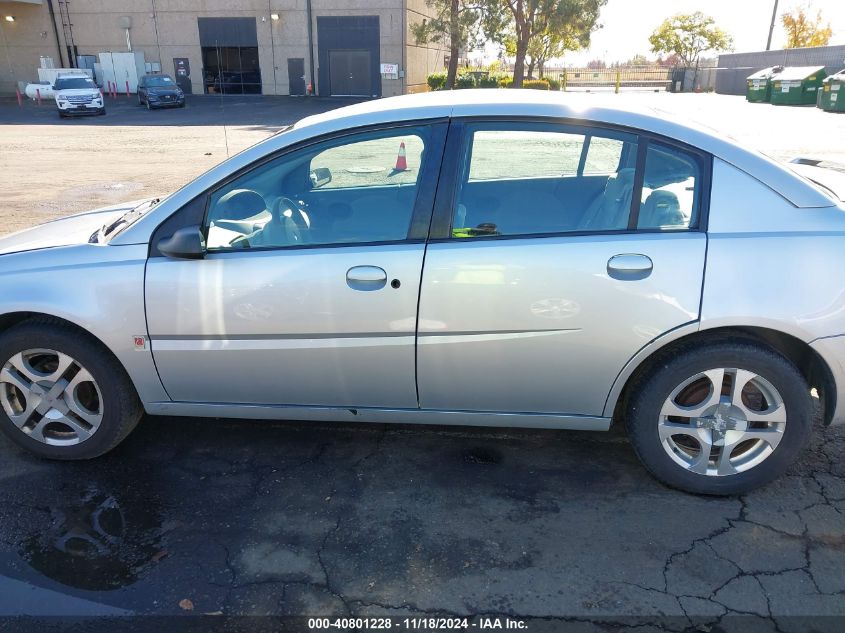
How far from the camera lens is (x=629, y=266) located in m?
2.71

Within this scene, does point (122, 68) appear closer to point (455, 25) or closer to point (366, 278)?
point (455, 25)

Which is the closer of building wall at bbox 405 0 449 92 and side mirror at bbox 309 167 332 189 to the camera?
side mirror at bbox 309 167 332 189

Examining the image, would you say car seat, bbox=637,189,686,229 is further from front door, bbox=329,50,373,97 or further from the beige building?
front door, bbox=329,50,373,97

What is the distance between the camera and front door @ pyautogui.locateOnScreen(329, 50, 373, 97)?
126 ft

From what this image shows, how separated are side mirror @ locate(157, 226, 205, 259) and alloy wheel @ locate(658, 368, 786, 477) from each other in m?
2.20

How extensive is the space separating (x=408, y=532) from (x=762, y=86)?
116 feet

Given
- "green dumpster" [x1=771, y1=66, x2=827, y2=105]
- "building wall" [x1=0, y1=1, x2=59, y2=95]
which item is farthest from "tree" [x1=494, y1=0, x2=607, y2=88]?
"building wall" [x1=0, y1=1, x2=59, y2=95]

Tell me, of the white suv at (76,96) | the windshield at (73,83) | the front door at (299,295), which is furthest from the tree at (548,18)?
the front door at (299,295)

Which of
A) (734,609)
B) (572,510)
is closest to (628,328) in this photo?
(572,510)

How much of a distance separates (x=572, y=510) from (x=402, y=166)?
6.31 feet

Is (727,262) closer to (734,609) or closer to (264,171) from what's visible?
(734,609)

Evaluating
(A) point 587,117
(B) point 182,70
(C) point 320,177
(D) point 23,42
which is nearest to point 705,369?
(A) point 587,117

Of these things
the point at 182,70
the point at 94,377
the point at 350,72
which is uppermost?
the point at 182,70

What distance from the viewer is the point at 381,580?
255cm
